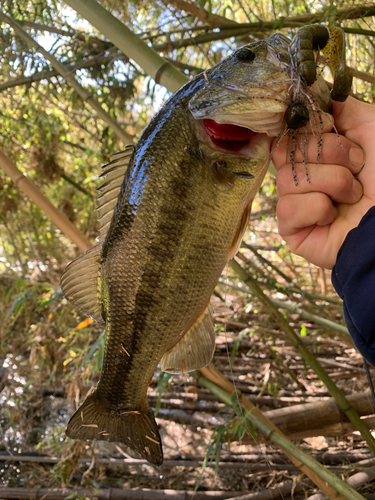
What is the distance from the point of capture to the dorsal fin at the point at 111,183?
3.92 feet

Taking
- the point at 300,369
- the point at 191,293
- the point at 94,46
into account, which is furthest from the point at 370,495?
the point at 94,46

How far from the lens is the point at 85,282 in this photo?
132cm

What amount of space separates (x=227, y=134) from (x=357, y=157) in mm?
357

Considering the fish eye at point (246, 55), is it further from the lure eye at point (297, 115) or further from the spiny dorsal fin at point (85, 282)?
the spiny dorsal fin at point (85, 282)

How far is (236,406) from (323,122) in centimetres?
138

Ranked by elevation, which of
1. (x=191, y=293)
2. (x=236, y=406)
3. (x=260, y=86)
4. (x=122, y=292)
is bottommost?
(x=236, y=406)

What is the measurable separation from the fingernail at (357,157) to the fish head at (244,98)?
223mm

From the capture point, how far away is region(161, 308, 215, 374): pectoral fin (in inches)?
50.4

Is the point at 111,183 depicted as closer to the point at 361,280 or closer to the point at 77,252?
the point at 361,280

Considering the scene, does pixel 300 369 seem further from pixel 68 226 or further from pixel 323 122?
pixel 323 122

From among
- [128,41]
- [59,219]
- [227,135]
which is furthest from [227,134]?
[59,219]

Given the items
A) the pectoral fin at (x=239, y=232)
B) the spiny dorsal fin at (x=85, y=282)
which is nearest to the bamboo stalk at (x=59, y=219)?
the spiny dorsal fin at (x=85, y=282)

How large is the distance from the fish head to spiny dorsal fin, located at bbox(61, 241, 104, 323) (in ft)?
1.52

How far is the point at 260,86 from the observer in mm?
1009
